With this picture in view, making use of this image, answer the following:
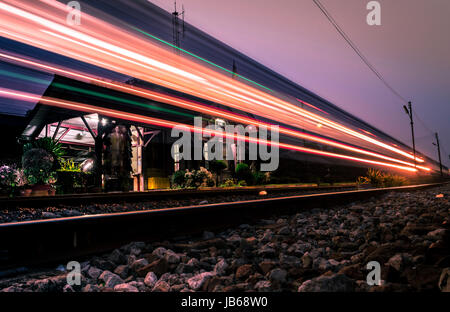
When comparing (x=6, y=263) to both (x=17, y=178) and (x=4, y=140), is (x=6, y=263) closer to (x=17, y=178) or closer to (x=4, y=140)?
(x=17, y=178)

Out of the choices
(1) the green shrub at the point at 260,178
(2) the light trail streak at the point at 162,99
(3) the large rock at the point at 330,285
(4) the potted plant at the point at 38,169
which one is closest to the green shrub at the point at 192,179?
(2) the light trail streak at the point at 162,99

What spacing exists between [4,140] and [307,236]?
715 inches

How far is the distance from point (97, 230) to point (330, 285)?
217 cm

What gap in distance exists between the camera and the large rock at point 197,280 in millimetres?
1866

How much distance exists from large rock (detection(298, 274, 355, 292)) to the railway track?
6.33ft

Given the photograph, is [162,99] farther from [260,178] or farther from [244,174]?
[260,178]

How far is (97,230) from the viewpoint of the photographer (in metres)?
2.76

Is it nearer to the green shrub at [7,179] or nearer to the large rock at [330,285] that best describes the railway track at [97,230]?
the large rock at [330,285]

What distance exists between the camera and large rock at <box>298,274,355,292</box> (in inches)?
62.5

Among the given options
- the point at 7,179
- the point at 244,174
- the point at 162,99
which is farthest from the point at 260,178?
the point at 7,179

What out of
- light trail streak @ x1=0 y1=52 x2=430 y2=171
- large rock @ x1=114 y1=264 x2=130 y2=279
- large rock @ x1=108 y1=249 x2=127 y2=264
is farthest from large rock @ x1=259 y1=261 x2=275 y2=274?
light trail streak @ x1=0 y1=52 x2=430 y2=171

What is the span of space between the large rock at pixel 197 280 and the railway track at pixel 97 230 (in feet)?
3.87

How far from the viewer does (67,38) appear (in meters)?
7.02
